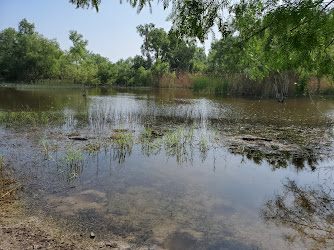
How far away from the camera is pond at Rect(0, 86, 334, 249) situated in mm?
3275

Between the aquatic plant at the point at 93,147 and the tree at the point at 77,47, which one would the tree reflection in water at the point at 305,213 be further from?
the tree at the point at 77,47

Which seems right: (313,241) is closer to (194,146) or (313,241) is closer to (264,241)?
(264,241)

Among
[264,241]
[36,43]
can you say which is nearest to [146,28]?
[36,43]

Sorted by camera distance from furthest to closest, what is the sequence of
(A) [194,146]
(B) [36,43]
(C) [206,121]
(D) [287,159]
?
(B) [36,43]
(C) [206,121]
(A) [194,146]
(D) [287,159]

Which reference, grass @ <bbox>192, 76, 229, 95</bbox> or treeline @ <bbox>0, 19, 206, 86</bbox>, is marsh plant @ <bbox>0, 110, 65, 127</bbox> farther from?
treeline @ <bbox>0, 19, 206, 86</bbox>

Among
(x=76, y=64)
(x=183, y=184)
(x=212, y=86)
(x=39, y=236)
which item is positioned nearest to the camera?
(x=39, y=236)

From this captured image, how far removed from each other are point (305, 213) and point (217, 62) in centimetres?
3490

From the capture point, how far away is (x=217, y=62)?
36.9 meters

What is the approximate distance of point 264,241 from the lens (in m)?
3.14

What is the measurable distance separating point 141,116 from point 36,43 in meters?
42.9

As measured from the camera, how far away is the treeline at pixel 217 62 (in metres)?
5.46

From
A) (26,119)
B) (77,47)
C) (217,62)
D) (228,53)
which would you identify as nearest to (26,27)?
(77,47)

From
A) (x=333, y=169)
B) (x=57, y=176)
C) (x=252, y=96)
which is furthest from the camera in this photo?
(x=252, y=96)

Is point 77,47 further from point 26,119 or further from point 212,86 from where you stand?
point 26,119
